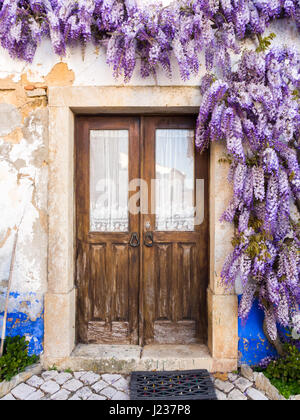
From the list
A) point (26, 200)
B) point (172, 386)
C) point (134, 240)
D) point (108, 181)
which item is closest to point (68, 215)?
point (26, 200)

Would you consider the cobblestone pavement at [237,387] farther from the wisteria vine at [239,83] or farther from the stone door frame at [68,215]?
the wisteria vine at [239,83]

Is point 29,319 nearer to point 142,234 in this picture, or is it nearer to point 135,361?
point 135,361

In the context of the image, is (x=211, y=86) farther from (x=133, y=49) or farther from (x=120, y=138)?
(x=120, y=138)

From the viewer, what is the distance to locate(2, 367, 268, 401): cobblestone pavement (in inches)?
95.5

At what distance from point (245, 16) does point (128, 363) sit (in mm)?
3065

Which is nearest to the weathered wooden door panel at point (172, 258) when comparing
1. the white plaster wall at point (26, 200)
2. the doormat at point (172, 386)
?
the doormat at point (172, 386)

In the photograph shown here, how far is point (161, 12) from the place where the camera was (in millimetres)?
2521

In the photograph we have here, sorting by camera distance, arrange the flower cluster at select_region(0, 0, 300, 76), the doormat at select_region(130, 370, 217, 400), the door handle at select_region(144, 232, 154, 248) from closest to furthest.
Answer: the doormat at select_region(130, 370, 217, 400) → the flower cluster at select_region(0, 0, 300, 76) → the door handle at select_region(144, 232, 154, 248)

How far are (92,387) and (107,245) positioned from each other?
1188 millimetres

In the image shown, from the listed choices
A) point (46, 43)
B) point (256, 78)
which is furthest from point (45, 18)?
point (256, 78)

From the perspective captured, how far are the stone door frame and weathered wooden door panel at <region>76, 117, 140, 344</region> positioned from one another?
0.22 metres

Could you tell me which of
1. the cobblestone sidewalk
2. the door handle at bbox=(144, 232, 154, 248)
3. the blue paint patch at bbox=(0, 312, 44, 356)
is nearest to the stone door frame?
the blue paint patch at bbox=(0, 312, 44, 356)

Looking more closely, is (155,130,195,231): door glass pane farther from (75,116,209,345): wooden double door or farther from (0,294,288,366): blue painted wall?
(0,294,288,366): blue painted wall

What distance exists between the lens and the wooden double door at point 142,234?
9.85ft
